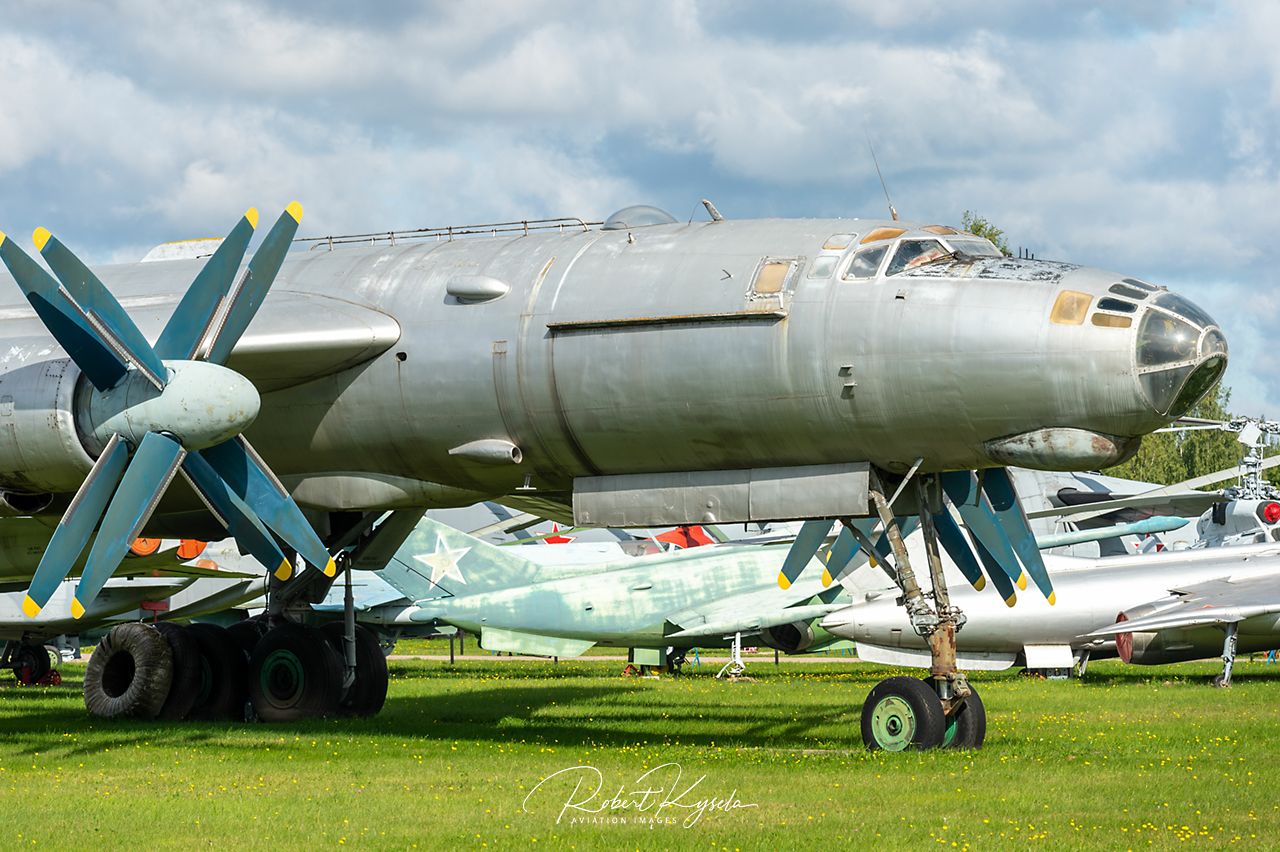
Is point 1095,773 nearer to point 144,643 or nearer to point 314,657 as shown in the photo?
point 314,657

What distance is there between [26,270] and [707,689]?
13924 mm

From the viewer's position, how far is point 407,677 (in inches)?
1091

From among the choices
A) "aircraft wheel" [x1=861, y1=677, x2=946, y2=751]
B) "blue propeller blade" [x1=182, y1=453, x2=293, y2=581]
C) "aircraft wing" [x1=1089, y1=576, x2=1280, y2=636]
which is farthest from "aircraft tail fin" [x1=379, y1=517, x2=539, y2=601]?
"aircraft wheel" [x1=861, y1=677, x2=946, y2=751]

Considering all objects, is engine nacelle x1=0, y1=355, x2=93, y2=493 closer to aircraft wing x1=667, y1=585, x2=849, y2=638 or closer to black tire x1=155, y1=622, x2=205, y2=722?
black tire x1=155, y1=622, x2=205, y2=722

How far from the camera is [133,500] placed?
39.0 ft

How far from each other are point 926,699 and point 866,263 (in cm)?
370

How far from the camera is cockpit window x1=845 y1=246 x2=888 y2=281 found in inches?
494

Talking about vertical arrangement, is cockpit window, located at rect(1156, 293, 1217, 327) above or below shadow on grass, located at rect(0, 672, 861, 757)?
above

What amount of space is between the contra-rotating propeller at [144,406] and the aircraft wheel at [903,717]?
497cm

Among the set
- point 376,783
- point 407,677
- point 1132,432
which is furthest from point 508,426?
point 407,677

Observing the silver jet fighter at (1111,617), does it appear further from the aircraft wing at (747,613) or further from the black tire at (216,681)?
the black tire at (216,681)

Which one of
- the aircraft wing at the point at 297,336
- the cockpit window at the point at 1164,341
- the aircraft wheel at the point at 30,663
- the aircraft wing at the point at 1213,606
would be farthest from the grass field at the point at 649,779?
the aircraft wheel at the point at 30,663

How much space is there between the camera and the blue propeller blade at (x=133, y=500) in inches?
465

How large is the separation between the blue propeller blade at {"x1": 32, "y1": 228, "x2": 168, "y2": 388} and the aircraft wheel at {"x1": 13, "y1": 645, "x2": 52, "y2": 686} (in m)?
19.1
